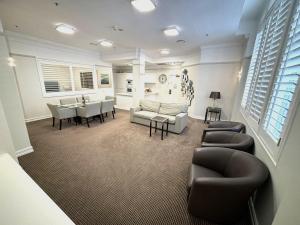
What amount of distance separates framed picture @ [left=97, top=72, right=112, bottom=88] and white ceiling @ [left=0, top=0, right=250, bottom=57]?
317cm

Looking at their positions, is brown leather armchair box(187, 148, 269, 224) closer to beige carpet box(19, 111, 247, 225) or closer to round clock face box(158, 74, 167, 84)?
beige carpet box(19, 111, 247, 225)

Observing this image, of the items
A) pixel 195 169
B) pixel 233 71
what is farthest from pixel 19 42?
pixel 233 71

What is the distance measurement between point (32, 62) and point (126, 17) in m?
4.02

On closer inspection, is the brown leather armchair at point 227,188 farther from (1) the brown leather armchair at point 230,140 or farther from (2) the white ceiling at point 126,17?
(2) the white ceiling at point 126,17

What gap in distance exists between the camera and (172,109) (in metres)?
4.30

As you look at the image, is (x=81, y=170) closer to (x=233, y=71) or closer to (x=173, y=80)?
(x=233, y=71)

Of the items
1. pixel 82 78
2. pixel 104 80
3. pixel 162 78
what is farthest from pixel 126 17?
pixel 162 78

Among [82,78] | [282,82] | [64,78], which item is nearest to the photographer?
[282,82]

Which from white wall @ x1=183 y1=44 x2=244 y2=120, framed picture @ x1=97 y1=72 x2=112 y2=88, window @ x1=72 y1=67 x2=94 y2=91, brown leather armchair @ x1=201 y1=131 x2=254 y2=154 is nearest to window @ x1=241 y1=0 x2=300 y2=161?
brown leather armchair @ x1=201 y1=131 x2=254 y2=154

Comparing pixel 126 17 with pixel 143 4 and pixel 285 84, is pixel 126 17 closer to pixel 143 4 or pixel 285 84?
pixel 143 4

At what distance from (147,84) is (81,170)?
762cm

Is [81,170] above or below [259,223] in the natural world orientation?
below

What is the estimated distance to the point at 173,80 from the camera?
7730mm

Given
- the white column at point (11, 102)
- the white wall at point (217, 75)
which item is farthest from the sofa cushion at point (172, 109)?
the white column at point (11, 102)
